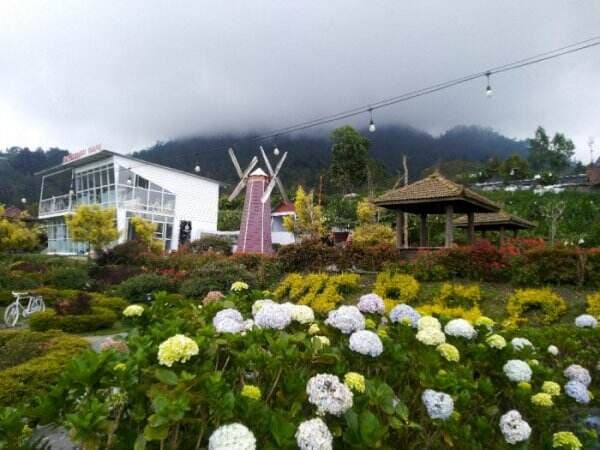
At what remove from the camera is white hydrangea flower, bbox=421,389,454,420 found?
1927 millimetres

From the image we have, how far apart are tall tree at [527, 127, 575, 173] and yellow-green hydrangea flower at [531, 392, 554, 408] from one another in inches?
2838

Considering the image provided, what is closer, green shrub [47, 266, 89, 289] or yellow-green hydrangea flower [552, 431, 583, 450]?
yellow-green hydrangea flower [552, 431, 583, 450]

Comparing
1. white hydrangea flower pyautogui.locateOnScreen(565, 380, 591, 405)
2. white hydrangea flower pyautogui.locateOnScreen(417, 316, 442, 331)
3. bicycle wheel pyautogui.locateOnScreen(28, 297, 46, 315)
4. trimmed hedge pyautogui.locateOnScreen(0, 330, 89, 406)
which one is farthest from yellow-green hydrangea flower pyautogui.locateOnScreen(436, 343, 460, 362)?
bicycle wheel pyautogui.locateOnScreen(28, 297, 46, 315)

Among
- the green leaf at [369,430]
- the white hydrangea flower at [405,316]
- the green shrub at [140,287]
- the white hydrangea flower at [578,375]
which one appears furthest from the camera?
the green shrub at [140,287]

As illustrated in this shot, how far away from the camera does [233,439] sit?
4.59 ft

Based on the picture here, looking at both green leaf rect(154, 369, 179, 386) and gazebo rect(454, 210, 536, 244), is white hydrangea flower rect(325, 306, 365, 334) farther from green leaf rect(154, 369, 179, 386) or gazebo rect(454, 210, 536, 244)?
gazebo rect(454, 210, 536, 244)

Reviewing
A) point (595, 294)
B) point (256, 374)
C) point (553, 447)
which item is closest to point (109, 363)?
point (256, 374)

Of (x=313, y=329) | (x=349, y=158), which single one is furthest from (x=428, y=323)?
(x=349, y=158)

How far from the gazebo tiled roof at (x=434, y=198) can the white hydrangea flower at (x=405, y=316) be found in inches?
A: 393

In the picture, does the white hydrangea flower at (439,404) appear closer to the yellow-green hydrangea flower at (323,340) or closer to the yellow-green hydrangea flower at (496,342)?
the yellow-green hydrangea flower at (323,340)

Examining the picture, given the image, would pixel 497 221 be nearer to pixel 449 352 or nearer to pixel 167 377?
pixel 449 352

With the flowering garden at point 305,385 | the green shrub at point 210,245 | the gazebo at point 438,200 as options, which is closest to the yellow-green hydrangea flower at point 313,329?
the flowering garden at point 305,385

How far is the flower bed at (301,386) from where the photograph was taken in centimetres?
153

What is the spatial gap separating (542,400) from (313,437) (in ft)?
4.92
